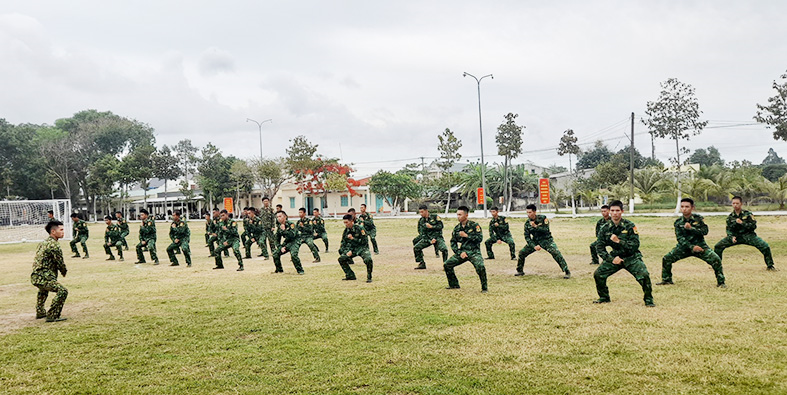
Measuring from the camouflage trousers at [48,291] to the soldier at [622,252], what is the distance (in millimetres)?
9362

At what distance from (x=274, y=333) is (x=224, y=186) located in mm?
55847

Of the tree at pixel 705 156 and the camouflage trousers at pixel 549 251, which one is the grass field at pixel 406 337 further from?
the tree at pixel 705 156

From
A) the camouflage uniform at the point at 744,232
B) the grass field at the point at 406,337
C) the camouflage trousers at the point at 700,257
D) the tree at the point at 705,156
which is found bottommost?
the grass field at the point at 406,337

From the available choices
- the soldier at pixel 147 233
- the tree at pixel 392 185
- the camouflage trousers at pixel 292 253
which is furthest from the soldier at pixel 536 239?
the tree at pixel 392 185

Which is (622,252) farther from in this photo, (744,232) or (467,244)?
(744,232)

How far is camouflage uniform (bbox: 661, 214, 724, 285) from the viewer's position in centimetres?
1077

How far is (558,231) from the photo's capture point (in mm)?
28703

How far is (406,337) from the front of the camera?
25.2 feet

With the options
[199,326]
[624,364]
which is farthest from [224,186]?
[624,364]

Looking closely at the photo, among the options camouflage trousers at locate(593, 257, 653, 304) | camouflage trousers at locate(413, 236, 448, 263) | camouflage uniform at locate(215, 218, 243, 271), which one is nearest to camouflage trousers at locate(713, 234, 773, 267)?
camouflage trousers at locate(593, 257, 653, 304)

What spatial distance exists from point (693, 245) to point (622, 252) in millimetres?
2867

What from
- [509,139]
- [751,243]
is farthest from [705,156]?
[751,243]

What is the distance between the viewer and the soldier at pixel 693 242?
10773 millimetres

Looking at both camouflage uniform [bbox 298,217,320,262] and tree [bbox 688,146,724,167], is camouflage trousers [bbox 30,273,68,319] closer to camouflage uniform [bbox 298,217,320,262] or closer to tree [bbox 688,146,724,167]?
camouflage uniform [bbox 298,217,320,262]
